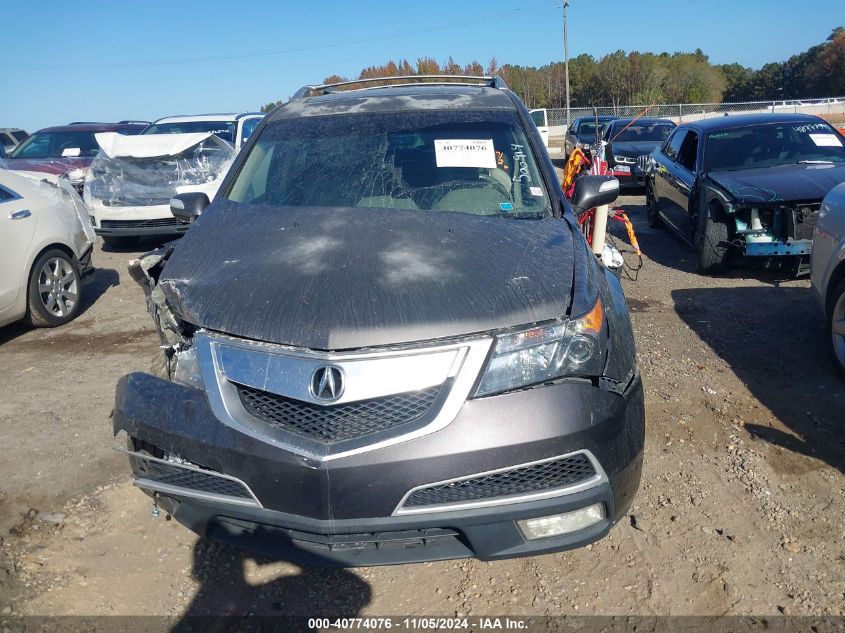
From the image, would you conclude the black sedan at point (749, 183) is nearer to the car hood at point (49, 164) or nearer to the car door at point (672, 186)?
the car door at point (672, 186)

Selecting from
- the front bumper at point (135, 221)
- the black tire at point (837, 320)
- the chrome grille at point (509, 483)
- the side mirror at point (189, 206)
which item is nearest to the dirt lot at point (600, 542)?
the black tire at point (837, 320)

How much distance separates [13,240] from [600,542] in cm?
535

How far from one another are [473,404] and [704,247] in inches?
222

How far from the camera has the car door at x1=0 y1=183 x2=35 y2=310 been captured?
5.72 meters

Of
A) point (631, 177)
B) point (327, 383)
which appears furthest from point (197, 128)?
point (327, 383)

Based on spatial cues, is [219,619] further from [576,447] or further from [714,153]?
[714,153]

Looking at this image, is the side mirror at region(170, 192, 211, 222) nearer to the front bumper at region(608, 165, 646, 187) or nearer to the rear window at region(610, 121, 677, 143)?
the front bumper at region(608, 165, 646, 187)

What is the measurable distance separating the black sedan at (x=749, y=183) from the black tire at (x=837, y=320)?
195cm

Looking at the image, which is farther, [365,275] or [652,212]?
[652,212]

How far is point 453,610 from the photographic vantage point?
2.65 m

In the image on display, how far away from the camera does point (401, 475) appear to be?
84.3 inches

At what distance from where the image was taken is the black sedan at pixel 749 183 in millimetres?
6535

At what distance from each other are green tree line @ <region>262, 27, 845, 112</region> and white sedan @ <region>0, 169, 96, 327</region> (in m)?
52.4

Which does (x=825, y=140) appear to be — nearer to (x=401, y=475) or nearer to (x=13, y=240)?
(x=401, y=475)
